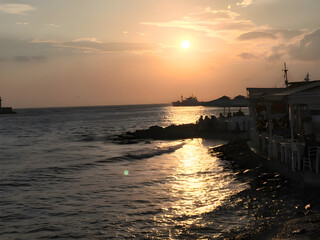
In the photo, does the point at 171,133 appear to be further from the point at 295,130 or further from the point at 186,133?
the point at 295,130

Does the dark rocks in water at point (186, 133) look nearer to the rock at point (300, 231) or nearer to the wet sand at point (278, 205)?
the wet sand at point (278, 205)

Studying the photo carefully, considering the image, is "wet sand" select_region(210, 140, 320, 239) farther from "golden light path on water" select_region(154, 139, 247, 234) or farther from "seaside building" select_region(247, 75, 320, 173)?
"golden light path on water" select_region(154, 139, 247, 234)

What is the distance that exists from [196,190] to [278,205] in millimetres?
3990

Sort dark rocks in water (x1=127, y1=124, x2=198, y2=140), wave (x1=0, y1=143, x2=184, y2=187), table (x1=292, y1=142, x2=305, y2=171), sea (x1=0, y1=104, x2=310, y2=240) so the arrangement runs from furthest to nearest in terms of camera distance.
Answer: dark rocks in water (x1=127, y1=124, x2=198, y2=140), wave (x1=0, y1=143, x2=184, y2=187), table (x1=292, y1=142, x2=305, y2=171), sea (x1=0, y1=104, x2=310, y2=240)

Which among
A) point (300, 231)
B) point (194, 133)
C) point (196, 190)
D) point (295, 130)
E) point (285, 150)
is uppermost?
point (295, 130)

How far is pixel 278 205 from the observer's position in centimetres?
1080

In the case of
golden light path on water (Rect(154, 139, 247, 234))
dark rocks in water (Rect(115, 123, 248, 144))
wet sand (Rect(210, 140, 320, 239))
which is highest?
dark rocks in water (Rect(115, 123, 248, 144))

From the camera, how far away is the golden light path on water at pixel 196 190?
1077 cm

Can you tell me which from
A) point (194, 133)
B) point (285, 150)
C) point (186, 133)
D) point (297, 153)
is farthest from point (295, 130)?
point (186, 133)

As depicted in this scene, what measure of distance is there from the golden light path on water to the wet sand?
90cm

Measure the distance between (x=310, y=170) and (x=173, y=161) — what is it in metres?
11.9

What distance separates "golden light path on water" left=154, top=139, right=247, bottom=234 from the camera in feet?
35.3

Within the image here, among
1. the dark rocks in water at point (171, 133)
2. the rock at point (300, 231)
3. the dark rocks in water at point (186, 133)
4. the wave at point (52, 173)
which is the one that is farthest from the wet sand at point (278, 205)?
the dark rocks in water at point (171, 133)

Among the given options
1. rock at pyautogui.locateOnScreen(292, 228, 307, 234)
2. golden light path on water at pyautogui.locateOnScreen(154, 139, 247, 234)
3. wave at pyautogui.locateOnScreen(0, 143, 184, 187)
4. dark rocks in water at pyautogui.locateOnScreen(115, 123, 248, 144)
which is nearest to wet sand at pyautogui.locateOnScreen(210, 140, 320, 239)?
rock at pyautogui.locateOnScreen(292, 228, 307, 234)
